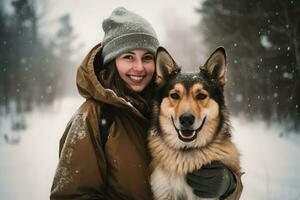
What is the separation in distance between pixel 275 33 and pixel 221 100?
8.95 metres

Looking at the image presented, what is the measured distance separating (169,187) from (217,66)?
953 mm

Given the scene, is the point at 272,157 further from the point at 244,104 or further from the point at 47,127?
the point at 47,127

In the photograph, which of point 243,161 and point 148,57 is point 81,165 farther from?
point 243,161

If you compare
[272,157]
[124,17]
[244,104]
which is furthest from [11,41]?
[124,17]

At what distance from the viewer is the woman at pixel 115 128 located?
2.54m

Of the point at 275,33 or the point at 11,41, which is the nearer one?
the point at 275,33

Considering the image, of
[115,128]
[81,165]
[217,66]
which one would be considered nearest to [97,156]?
[81,165]

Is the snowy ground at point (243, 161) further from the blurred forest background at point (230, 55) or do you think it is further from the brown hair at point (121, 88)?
the brown hair at point (121, 88)

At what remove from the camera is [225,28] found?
41.4ft

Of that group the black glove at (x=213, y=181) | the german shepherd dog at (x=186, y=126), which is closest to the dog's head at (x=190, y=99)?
the german shepherd dog at (x=186, y=126)

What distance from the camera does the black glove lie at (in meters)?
2.67

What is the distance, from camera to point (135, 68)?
293 centimetres

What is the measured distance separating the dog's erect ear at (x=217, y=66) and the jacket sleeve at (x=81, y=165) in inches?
37.9

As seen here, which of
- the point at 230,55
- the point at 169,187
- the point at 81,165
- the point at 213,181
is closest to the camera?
the point at 81,165
